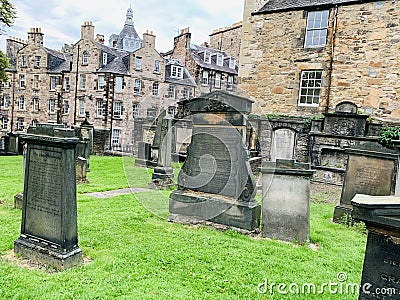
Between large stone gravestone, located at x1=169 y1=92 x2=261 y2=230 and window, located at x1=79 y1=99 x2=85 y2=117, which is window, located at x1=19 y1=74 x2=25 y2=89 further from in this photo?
large stone gravestone, located at x1=169 y1=92 x2=261 y2=230

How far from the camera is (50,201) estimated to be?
450 centimetres

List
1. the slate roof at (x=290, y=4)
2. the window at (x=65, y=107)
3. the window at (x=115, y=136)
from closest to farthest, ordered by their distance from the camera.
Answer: the slate roof at (x=290, y=4) → the window at (x=115, y=136) → the window at (x=65, y=107)

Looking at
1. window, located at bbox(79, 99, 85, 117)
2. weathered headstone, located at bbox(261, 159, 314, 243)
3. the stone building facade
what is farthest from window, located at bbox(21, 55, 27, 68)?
weathered headstone, located at bbox(261, 159, 314, 243)

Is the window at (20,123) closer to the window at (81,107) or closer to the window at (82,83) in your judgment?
the window at (81,107)

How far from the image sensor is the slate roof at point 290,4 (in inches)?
646

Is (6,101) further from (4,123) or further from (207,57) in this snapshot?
(207,57)

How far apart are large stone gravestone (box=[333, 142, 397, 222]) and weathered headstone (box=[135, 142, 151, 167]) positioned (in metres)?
10.4

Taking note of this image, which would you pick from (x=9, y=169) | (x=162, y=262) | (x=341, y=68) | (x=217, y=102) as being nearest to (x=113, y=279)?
(x=162, y=262)

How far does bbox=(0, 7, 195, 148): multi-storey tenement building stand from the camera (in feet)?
104

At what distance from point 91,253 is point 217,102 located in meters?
3.71

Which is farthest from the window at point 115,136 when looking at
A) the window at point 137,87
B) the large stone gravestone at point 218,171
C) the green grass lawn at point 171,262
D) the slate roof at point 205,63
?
the large stone gravestone at point 218,171

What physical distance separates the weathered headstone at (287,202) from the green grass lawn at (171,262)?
0.27m

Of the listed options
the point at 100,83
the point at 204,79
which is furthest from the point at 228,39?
the point at 100,83

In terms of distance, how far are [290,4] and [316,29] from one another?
92.0 inches
